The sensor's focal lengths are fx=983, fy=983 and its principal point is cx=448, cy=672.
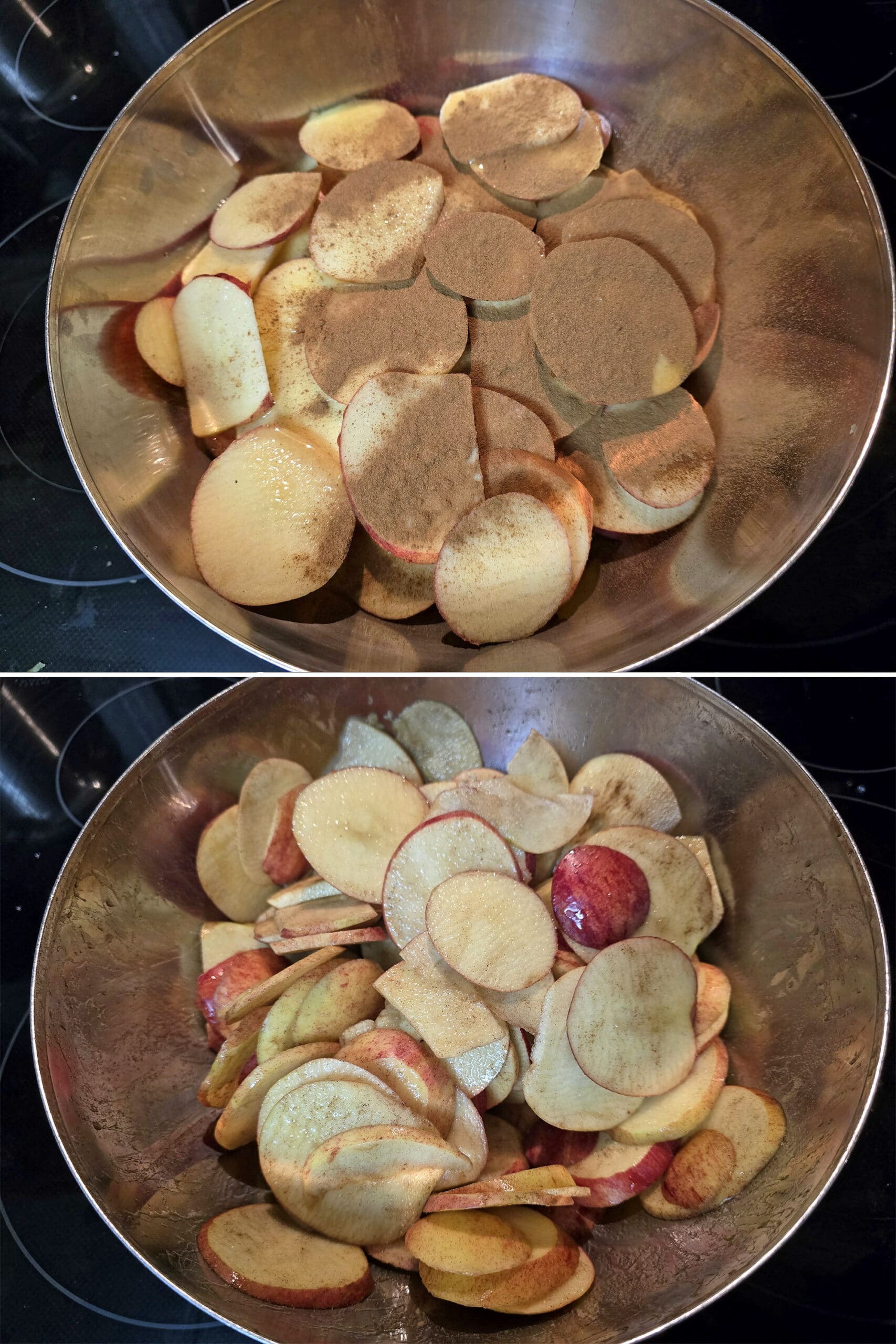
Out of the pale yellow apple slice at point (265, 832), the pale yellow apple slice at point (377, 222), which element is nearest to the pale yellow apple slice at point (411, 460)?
the pale yellow apple slice at point (377, 222)

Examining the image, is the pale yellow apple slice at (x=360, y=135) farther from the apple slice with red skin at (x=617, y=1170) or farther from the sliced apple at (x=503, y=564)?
the apple slice with red skin at (x=617, y=1170)

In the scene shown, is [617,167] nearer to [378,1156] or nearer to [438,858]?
[438,858]

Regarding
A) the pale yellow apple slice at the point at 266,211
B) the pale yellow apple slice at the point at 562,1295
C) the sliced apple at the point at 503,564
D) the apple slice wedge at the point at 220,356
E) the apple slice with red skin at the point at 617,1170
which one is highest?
the pale yellow apple slice at the point at 266,211

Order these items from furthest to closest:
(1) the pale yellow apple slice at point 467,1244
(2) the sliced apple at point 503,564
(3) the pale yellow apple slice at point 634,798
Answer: (3) the pale yellow apple slice at point 634,798 → (2) the sliced apple at point 503,564 → (1) the pale yellow apple slice at point 467,1244

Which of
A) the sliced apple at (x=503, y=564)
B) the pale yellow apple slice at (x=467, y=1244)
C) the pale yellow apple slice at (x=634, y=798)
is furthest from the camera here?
the pale yellow apple slice at (x=634, y=798)

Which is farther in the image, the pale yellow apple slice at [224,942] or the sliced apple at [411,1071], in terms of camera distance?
the pale yellow apple slice at [224,942]

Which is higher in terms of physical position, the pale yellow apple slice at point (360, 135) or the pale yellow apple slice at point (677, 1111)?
the pale yellow apple slice at point (360, 135)

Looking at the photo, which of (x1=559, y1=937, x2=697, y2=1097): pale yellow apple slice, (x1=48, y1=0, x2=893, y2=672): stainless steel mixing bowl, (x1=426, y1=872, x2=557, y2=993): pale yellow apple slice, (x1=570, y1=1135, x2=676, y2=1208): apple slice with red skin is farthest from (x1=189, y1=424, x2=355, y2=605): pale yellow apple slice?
(x1=570, y1=1135, x2=676, y2=1208): apple slice with red skin
